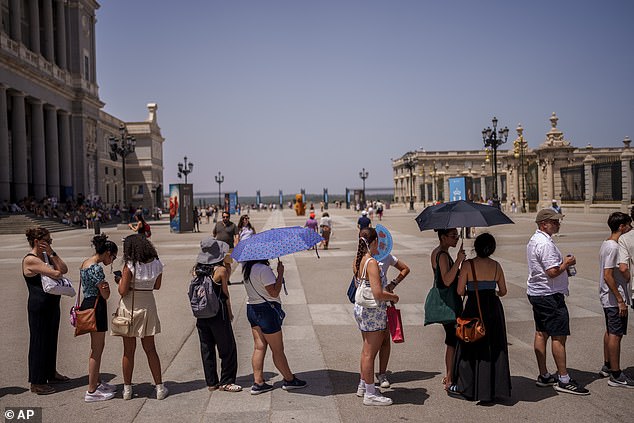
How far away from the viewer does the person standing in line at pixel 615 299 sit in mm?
5602

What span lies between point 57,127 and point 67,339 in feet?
145

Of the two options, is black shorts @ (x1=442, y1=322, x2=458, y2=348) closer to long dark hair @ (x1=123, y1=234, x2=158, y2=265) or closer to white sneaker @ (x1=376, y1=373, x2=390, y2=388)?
white sneaker @ (x1=376, y1=373, x2=390, y2=388)

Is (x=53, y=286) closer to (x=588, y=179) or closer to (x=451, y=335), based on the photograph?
(x=451, y=335)

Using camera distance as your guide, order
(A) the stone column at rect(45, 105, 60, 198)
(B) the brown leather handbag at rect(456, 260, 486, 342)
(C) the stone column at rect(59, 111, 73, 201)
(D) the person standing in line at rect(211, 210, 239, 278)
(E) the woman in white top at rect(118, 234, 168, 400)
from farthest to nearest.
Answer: (C) the stone column at rect(59, 111, 73, 201)
(A) the stone column at rect(45, 105, 60, 198)
(D) the person standing in line at rect(211, 210, 239, 278)
(E) the woman in white top at rect(118, 234, 168, 400)
(B) the brown leather handbag at rect(456, 260, 486, 342)

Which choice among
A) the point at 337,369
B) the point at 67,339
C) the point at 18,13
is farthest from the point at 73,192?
the point at 337,369

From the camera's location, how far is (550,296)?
550 centimetres

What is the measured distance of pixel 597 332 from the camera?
7.80 m

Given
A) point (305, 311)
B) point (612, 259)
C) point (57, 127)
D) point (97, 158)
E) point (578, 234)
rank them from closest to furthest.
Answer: point (612, 259), point (305, 311), point (578, 234), point (57, 127), point (97, 158)

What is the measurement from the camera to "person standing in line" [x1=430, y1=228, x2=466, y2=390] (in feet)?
17.0

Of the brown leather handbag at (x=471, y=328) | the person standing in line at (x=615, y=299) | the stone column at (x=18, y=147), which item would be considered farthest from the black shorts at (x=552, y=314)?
the stone column at (x=18, y=147)

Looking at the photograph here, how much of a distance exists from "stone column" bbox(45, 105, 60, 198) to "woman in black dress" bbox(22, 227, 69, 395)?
42.5m

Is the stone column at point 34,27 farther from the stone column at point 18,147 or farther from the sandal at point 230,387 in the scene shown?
the sandal at point 230,387

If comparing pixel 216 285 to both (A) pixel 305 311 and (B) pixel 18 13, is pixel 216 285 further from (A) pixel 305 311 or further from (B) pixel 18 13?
(B) pixel 18 13

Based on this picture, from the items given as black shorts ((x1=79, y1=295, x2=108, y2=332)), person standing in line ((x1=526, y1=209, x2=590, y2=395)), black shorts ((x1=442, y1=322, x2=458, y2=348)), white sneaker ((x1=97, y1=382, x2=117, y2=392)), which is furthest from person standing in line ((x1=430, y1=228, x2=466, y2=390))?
white sneaker ((x1=97, y1=382, x2=117, y2=392))
